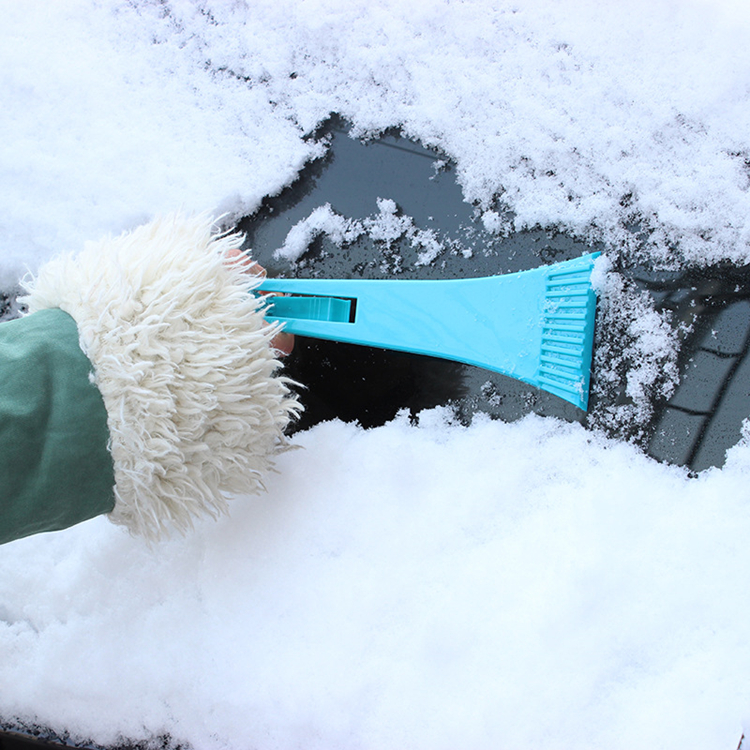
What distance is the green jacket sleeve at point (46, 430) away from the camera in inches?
20.2

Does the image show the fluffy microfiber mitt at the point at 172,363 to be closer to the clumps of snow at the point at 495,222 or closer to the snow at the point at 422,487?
the snow at the point at 422,487

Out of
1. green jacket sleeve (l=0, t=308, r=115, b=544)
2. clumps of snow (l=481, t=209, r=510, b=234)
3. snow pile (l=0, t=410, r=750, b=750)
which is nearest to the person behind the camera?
green jacket sleeve (l=0, t=308, r=115, b=544)

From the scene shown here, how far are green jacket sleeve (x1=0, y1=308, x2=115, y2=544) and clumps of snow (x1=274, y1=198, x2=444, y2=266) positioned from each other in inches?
12.4

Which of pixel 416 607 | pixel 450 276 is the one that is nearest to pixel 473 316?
pixel 450 276

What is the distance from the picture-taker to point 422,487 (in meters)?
0.70

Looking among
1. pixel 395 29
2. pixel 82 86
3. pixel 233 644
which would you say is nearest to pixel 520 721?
A: pixel 233 644

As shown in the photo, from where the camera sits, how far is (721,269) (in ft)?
2.26

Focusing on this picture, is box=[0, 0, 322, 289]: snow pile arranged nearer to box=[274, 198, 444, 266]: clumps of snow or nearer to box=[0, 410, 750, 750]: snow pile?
box=[274, 198, 444, 266]: clumps of snow

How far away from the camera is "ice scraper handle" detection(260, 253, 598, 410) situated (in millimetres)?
686

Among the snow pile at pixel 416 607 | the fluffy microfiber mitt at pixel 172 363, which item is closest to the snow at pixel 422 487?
the snow pile at pixel 416 607

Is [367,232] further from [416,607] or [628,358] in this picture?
[416,607]

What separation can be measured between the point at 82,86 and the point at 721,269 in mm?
866

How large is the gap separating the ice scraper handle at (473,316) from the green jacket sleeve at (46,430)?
235mm

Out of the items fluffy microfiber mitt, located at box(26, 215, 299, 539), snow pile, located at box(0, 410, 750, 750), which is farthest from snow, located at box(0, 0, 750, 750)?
fluffy microfiber mitt, located at box(26, 215, 299, 539)
